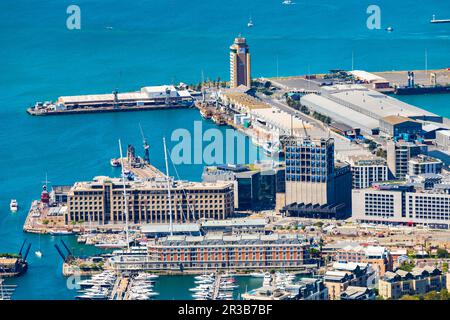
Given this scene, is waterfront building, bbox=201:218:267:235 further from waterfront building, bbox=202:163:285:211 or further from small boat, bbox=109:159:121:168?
small boat, bbox=109:159:121:168

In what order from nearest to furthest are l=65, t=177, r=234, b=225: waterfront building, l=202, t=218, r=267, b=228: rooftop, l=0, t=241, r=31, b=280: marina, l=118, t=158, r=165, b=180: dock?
l=0, t=241, r=31, b=280: marina < l=202, t=218, r=267, b=228: rooftop < l=65, t=177, r=234, b=225: waterfront building < l=118, t=158, r=165, b=180: dock

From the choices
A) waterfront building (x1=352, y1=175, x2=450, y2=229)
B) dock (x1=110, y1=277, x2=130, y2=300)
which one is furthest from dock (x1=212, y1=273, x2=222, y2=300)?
waterfront building (x1=352, y1=175, x2=450, y2=229)

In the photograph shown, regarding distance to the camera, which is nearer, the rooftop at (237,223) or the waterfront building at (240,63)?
the rooftop at (237,223)

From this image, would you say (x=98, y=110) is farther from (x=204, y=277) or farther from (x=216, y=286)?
(x=216, y=286)

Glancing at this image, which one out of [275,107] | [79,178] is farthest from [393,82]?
[79,178]

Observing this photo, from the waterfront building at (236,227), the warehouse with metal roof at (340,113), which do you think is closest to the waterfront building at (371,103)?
the warehouse with metal roof at (340,113)

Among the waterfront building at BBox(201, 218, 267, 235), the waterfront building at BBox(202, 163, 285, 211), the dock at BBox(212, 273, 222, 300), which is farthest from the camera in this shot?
the waterfront building at BBox(202, 163, 285, 211)

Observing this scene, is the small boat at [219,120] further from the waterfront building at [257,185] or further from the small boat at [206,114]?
the waterfront building at [257,185]
